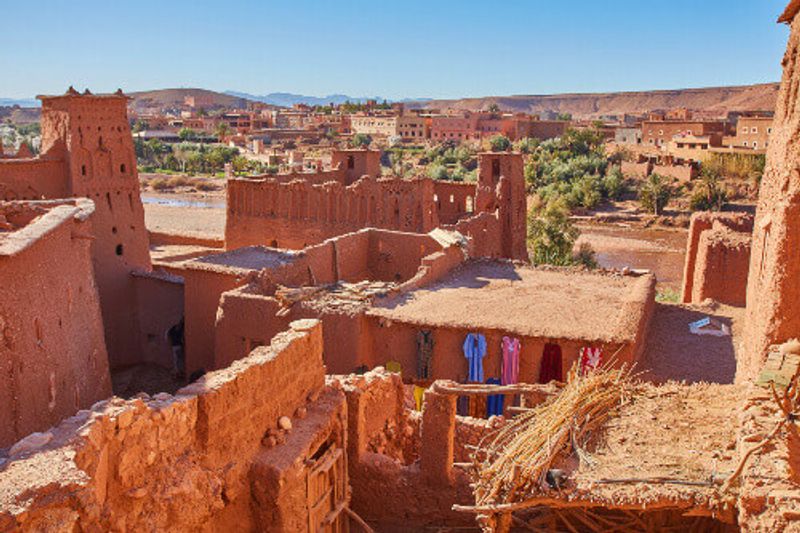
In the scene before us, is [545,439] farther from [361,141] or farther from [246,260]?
[361,141]

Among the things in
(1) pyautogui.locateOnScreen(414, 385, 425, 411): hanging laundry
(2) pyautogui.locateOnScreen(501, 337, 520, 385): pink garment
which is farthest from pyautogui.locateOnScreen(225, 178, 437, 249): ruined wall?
(2) pyautogui.locateOnScreen(501, 337, 520, 385): pink garment

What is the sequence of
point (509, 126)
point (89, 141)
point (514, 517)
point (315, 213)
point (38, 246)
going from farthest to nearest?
1. point (509, 126)
2. point (315, 213)
3. point (89, 141)
4. point (38, 246)
5. point (514, 517)

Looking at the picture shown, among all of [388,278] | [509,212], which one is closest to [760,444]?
[388,278]

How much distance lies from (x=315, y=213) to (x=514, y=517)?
17.6 m

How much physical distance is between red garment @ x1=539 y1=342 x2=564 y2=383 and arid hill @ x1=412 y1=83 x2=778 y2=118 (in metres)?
106

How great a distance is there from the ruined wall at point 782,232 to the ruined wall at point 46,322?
303 inches

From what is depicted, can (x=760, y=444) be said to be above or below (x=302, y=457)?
above

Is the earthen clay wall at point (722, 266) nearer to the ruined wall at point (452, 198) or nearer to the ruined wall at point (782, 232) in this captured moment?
the ruined wall at point (782, 232)

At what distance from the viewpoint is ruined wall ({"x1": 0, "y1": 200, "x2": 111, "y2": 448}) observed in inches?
300

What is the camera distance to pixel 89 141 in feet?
54.2

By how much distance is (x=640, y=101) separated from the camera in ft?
534

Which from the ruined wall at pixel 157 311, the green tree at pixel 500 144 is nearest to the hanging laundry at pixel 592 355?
the ruined wall at pixel 157 311

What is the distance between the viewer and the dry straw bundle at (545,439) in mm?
5910

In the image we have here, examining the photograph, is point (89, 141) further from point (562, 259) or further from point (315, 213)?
point (562, 259)
